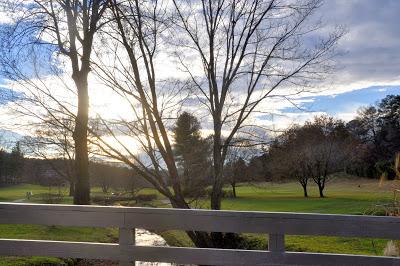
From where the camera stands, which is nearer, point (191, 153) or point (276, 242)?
point (276, 242)

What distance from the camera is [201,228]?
4730mm

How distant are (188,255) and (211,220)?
384mm

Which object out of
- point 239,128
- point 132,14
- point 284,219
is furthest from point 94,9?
point 284,219

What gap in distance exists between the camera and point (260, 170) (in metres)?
18.0

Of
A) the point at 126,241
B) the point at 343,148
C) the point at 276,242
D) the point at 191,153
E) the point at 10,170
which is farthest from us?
the point at 10,170

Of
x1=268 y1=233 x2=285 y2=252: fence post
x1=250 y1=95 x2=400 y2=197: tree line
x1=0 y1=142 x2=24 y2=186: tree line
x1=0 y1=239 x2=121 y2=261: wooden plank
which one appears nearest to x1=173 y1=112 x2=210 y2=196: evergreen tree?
x1=250 y1=95 x2=400 y2=197: tree line

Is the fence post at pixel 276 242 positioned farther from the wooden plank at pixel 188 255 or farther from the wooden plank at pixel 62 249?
the wooden plank at pixel 62 249

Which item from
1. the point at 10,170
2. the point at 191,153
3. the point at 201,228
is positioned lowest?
the point at 201,228

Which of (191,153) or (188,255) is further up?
(191,153)

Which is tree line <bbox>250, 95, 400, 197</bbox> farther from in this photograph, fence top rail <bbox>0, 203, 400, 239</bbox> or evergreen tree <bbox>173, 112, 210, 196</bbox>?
fence top rail <bbox>0, 203, 400, 239</bbox>

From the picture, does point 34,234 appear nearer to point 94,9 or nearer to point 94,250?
point 94,9

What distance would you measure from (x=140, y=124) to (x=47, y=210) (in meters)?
7.63

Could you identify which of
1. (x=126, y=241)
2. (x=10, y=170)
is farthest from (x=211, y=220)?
(x=10, y=170)

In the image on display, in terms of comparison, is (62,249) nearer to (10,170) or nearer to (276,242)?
(276,242)
